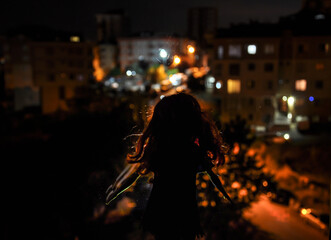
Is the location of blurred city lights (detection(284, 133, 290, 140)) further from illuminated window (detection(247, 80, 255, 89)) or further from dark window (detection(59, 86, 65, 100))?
dark window (detection(59, 86, 65, 100))

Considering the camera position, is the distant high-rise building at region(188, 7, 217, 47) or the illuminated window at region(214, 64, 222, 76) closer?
the illuminated window at region(214, 64, 222, 76)

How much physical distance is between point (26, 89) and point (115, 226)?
11.0 metres

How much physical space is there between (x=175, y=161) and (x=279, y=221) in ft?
23.0

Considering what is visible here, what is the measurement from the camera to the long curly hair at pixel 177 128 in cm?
117

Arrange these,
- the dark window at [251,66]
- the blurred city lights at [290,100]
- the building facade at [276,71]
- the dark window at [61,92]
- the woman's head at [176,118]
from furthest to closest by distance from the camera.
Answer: the dark window at [61,92] < the dark window at [251,66] < the building facade at [276,71] < the blurred city lights at [290,100] < the woman's head at [176,118]

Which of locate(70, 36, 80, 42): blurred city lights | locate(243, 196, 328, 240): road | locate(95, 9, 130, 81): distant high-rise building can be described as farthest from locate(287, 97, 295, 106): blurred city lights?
locate(95, 9, 130, 81): distant high-rise building

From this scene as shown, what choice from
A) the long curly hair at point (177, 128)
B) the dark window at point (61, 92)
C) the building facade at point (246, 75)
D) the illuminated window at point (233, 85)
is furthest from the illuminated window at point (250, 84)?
the long curly hair at point (177, 128)

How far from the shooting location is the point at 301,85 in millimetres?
9820

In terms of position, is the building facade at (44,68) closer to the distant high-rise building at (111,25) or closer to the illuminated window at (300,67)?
the distant high-rise building at (111,25)

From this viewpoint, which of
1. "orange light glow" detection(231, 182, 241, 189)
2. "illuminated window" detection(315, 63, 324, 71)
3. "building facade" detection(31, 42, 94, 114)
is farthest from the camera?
"building facade" detection(31, 42, 94, 114)

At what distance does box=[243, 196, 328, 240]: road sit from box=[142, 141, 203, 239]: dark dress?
531 centimetres

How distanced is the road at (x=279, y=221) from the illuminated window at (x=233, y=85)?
14.2 ft

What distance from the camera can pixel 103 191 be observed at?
1594 millimetres

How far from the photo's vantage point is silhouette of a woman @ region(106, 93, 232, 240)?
118cm
